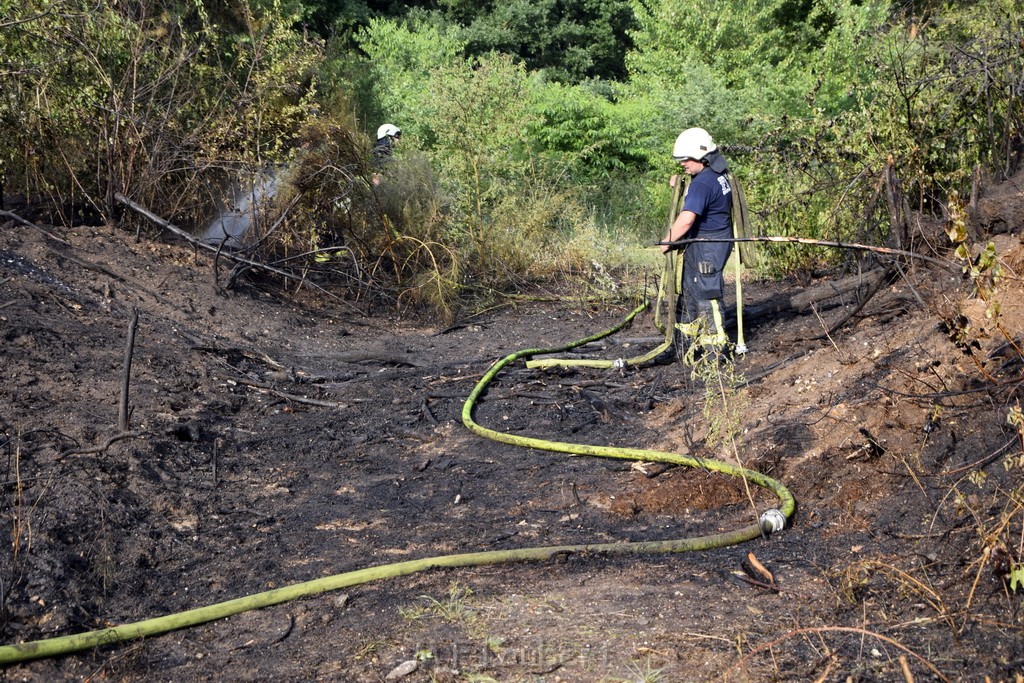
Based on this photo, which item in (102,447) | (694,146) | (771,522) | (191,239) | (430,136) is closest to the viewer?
(771,522)

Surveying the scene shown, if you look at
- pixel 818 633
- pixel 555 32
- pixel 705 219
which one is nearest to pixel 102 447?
pixel 818 633

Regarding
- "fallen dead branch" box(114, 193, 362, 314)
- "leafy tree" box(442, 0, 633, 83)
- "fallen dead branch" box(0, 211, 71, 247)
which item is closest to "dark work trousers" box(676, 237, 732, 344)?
"fallen dead branch" box(114, 193, 362, 314)

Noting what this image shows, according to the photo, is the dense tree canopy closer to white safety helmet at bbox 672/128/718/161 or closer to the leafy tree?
white safety helmet at bbox 672/128/718/161

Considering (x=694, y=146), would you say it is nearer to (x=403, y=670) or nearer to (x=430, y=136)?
(x=403, y=670)

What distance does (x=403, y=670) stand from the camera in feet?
11.3

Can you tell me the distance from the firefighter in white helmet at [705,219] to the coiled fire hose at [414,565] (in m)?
2.32

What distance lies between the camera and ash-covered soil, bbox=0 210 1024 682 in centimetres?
358

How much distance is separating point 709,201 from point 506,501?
3.41 meters

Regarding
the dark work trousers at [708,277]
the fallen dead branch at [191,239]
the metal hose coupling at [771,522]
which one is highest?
the dark work trousers at [708,277]

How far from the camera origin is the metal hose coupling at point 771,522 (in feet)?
15.2

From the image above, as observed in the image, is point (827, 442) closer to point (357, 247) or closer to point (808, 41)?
point (357, 247)

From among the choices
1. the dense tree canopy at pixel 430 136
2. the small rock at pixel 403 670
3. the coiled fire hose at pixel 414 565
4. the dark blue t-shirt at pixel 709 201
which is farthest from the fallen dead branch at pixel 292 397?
the small rock at pixel 403 670

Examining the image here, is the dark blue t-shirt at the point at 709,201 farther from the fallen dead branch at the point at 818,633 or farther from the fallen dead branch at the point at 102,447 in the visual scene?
the fallen dead branch at the point at 818,633

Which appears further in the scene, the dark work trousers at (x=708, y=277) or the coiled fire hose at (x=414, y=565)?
the dark work trousers at (x=708, y=277)
